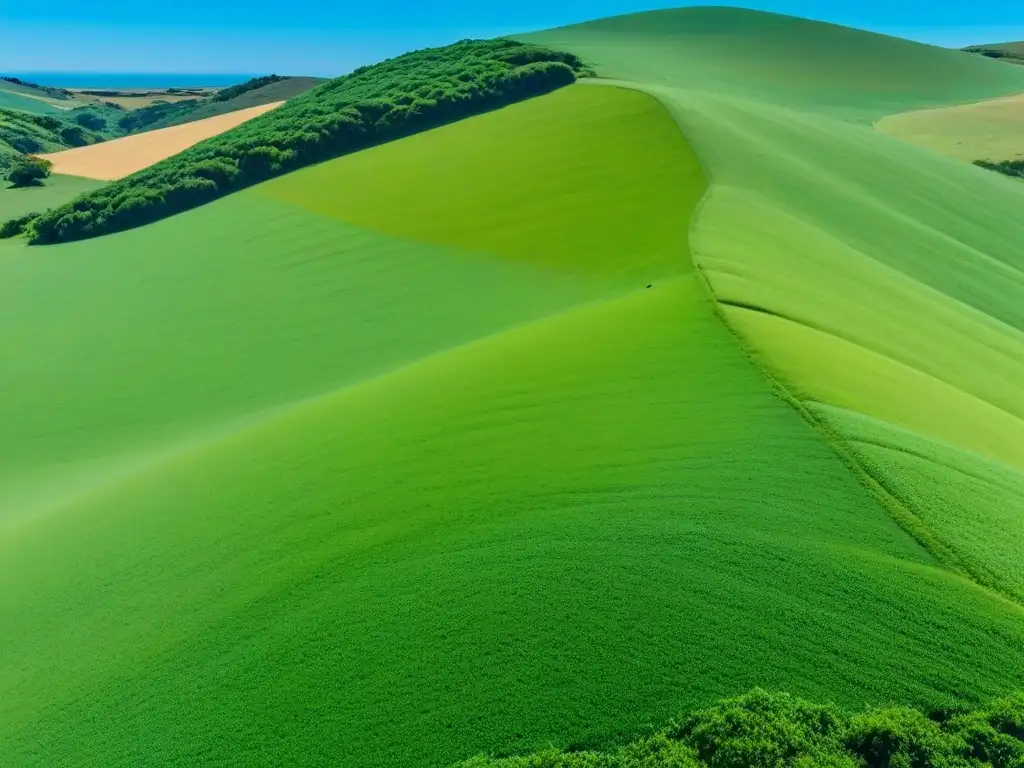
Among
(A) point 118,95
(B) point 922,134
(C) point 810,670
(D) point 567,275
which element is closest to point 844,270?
(D) point 567,275

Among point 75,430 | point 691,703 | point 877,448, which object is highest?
point 877,448

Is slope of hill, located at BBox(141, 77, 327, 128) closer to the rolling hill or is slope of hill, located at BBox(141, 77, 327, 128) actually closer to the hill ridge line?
the rolling hill

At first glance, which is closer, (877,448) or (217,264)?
(877,448)

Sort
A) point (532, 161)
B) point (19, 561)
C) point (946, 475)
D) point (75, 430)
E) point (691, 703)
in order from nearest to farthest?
point (691, 703), point (946, 475), point (19, 561), point (75, 430), point (532, 161)

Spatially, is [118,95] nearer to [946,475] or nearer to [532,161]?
[532,161]

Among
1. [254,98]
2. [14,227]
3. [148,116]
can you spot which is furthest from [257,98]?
[14,227]

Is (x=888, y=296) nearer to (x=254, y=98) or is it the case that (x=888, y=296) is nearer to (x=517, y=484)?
(x=517, y=484)

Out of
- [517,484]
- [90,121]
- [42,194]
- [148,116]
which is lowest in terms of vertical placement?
[517,484]

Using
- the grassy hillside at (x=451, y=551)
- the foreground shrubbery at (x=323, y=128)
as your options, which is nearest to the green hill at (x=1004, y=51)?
the foreground shrubbery at (x=323, y=128)

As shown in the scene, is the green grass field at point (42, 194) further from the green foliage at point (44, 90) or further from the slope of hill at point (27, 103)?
the green foliage at point (44, 90)
